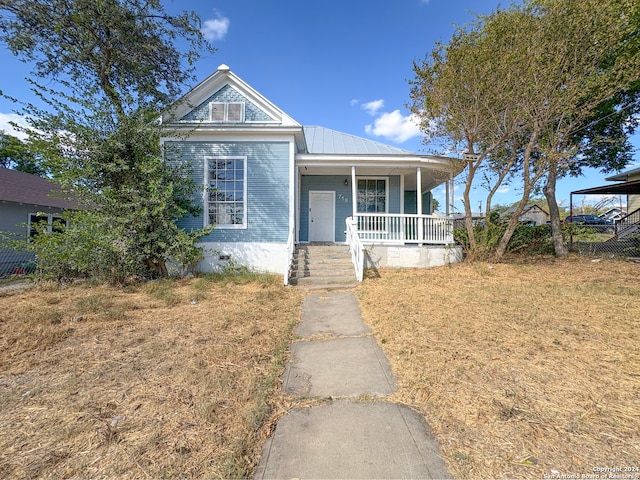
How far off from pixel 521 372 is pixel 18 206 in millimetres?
18563

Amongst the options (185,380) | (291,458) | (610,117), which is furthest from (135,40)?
(610,117)

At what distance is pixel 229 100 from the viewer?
9.86 meters

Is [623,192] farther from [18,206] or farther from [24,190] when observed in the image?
[24,190]

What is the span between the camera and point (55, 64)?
9.35m

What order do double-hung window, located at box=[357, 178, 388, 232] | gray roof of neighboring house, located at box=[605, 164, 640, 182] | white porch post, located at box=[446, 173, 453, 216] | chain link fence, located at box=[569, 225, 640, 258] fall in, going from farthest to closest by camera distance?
gray roof of neighboring house, located at box=[605, 164, 640, 182], double-hung window, located at box=[357, 178, 388, 232], chain link fence, located at box=[569, 225, 640, 258], white porch post, located at box=[446, 173, 453, 216]

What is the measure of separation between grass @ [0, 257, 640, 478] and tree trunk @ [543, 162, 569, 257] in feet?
19.8

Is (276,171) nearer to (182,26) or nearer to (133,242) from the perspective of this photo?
(133,242)

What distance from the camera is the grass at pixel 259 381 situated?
1.84 metres

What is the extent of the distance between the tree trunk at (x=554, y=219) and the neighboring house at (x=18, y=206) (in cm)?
1887

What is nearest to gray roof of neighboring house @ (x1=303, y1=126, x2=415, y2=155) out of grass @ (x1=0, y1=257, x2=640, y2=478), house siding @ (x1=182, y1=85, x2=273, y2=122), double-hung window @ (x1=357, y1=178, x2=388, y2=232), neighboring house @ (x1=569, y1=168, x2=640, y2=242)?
double-hung window @ (x1=357, y1=178, x2=388, y2=232)

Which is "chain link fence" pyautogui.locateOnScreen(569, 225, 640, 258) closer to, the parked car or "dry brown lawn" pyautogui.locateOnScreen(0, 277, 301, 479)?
the parked car

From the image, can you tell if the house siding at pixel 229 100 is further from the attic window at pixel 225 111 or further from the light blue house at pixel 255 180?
the attic window at pixel 225 111

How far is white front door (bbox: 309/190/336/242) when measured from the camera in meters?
11.8

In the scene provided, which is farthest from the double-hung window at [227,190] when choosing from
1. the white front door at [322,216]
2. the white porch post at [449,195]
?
the white porch post at [449,195]
